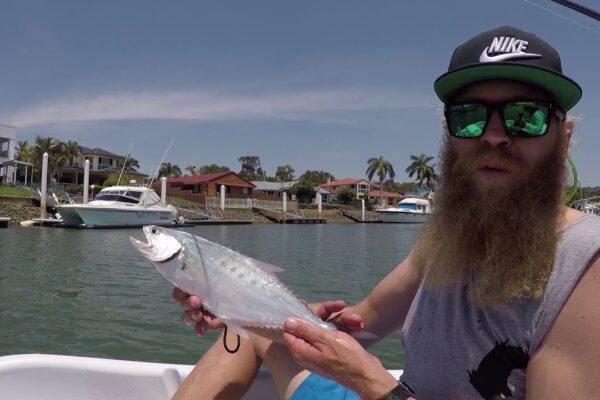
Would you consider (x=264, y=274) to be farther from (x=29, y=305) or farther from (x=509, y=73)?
(x=29, y=305)

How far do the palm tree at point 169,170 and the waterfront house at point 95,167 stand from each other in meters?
12.9

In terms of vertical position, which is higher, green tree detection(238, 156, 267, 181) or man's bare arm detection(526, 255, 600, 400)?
green tree detection(238, 156, 267, 181)

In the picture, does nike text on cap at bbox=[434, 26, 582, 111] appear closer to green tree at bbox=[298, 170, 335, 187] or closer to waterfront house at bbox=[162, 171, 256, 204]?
waterfront house at bbox=[162, 171, 256, 204]

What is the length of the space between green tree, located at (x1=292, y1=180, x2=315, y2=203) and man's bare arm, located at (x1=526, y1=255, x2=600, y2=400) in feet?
231

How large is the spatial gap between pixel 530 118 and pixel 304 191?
70.3m

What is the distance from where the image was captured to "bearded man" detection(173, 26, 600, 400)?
5.05 feet

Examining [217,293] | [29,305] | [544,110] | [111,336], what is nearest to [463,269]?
[544,110]

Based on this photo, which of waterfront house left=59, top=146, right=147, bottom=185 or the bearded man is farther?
waterfront house left=59, top=146, right=147, bottom=185

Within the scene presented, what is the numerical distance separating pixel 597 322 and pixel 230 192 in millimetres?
64023

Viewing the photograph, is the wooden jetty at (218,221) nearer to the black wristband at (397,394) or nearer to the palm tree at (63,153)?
the palm tree at (63,153)

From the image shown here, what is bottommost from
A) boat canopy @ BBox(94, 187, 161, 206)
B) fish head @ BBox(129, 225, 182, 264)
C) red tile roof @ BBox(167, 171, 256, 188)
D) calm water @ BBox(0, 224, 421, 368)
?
calm water @ BBox(0, 224, 421, 368)

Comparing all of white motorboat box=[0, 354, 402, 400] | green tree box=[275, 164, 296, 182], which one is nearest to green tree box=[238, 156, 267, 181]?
green tree box=[275, 164, 296, 182]

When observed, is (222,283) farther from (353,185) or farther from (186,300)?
(353,185)

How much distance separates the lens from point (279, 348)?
2535 millimetres
